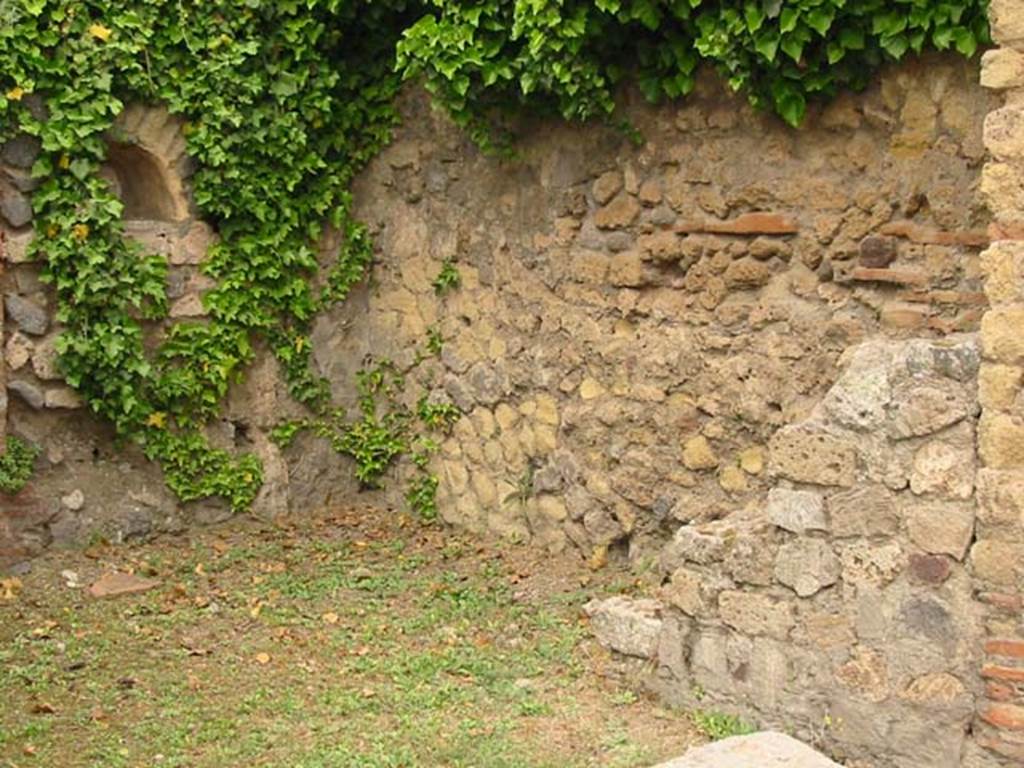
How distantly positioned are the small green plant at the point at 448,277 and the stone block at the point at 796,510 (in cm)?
279

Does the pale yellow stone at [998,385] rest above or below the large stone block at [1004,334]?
below

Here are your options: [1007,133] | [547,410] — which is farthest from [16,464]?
[1007,133]

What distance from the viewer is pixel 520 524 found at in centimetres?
703

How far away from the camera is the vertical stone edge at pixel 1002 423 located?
421cm

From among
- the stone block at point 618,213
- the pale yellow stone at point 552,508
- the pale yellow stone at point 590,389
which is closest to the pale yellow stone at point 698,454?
the pale yellow stone at point 590,389

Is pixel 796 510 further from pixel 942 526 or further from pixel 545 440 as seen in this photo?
pixel 545 440

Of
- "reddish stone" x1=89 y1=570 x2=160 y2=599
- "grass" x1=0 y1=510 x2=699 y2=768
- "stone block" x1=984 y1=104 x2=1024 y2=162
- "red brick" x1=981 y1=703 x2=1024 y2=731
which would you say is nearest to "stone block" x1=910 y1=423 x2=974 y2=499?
"red brick" x1=981 y1=703 x2=1024 y2=731

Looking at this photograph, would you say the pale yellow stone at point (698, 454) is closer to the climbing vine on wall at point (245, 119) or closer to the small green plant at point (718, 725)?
the small green plant at point (718, 725)

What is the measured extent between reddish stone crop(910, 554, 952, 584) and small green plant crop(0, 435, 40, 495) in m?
4.26

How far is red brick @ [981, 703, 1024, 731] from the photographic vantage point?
431 centimetres

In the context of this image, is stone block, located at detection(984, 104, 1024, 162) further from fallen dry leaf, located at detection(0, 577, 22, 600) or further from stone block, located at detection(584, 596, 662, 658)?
fallen dry leaf, located at detection(0, 577, 22, 600)

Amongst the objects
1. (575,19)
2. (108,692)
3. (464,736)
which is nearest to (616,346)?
(575,19)

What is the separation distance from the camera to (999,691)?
4344 mm

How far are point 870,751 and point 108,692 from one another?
110 inches
